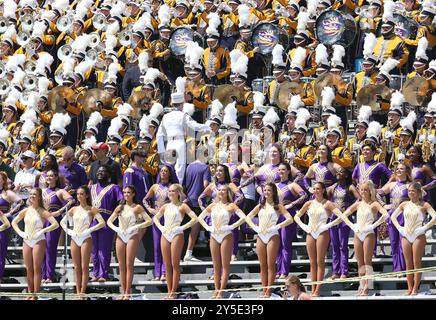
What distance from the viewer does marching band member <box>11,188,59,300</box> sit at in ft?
63.1

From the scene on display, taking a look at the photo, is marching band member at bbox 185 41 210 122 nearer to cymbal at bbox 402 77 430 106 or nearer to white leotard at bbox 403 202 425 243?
cymbal at bbox 402 77 430 106

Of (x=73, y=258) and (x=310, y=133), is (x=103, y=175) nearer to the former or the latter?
(x=73, y=258)

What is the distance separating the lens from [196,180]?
19.8 metres

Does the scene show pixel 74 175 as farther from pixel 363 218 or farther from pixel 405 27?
pixel 405 27

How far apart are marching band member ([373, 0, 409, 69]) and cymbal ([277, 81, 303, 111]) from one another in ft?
3.26

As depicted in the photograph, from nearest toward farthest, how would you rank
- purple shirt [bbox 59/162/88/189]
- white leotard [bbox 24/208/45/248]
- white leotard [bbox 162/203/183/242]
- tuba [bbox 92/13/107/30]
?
white leotard [bbox 162/203/183/242]
white leotard [bbox 24/208/45/248]
purple shirt [bbox 59/162/88/189]
tuba [bbox 92/13/107/30]

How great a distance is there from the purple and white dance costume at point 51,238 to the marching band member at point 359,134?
3089 mm

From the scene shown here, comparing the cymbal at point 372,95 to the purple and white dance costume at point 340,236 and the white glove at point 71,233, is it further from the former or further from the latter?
the white glove at point 71,233

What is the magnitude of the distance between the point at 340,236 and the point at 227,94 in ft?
11.2

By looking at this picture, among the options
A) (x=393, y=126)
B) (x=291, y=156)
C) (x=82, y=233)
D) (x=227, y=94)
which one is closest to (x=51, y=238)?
(x=82, y=233)

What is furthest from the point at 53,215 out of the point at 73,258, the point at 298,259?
the point at 298,259

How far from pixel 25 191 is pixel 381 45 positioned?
4.53 metres

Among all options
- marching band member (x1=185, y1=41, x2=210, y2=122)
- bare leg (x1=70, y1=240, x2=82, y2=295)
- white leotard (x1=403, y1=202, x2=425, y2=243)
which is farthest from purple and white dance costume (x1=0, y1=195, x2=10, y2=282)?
white leotard (x1=403, y1=202, x2=425, y2=243)
